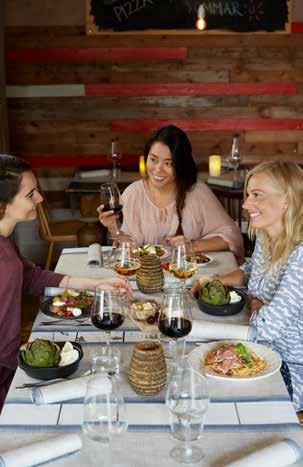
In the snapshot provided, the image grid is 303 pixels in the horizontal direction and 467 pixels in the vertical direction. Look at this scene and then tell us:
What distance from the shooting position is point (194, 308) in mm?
2246

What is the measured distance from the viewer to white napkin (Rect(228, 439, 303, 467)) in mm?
1301

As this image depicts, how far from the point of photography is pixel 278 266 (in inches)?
89.1

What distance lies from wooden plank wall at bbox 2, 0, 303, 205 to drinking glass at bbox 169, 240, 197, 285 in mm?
3403

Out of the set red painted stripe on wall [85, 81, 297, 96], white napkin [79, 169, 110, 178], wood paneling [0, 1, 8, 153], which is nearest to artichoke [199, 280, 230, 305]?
white napkin [79, 169, 110, 178]

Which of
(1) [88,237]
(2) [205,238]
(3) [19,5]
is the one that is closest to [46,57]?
(3) [19,5]

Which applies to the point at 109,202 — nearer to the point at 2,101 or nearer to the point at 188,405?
the point at 188,405

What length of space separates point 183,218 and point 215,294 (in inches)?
44.6

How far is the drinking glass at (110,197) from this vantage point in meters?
2.80

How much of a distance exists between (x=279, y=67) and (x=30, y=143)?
7.23ft

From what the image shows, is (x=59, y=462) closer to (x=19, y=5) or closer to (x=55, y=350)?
(x=55, y=350)

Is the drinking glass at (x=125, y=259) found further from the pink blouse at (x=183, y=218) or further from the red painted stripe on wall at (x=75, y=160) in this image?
the red painted stripe on wall at (x=75, y=160)

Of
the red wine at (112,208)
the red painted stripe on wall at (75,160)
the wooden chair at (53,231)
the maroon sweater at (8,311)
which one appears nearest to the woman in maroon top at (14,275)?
the maroon sweater at (8,311)

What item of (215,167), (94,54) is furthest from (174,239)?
(94,54)

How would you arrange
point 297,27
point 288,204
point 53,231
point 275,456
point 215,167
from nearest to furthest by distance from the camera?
point 275,456, point 288,204, point 215,167, point 53,231, point 297,27
